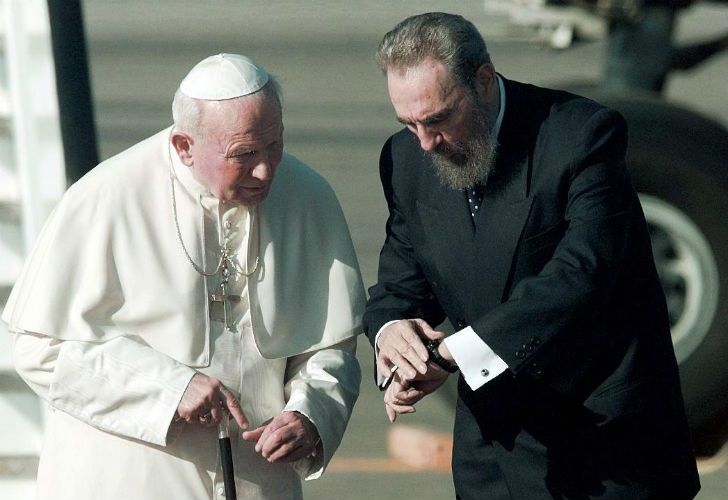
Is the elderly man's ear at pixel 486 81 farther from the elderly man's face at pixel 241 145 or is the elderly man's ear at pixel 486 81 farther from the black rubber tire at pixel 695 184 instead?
the black rubber tire at pixel 695 184

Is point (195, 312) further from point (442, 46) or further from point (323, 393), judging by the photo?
point (442, 46)

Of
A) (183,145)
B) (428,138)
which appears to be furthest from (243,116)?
(428,138)

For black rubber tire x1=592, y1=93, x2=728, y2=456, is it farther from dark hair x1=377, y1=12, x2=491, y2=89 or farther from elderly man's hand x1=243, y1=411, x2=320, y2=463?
elderly man's hand x1=243, y1=411, x2=320, y2=463

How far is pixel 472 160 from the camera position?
3.22m

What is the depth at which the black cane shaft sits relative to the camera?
10.7ft

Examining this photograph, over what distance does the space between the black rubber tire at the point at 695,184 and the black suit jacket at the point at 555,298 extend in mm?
2368

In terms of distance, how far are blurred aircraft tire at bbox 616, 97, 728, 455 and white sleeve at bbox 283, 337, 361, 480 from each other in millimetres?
2553

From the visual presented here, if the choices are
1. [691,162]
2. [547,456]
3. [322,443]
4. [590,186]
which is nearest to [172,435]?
[322,443]

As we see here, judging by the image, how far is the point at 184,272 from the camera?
336cm

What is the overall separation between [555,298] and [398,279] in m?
0.52

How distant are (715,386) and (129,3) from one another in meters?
6.86

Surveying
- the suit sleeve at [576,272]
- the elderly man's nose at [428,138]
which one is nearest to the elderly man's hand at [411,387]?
the suit sleeve at [576,272]

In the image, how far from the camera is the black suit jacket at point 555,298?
313 centimetres

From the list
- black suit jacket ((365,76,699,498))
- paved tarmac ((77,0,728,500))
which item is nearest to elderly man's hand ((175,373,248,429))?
black suit jacket ((365,76,699,498))
